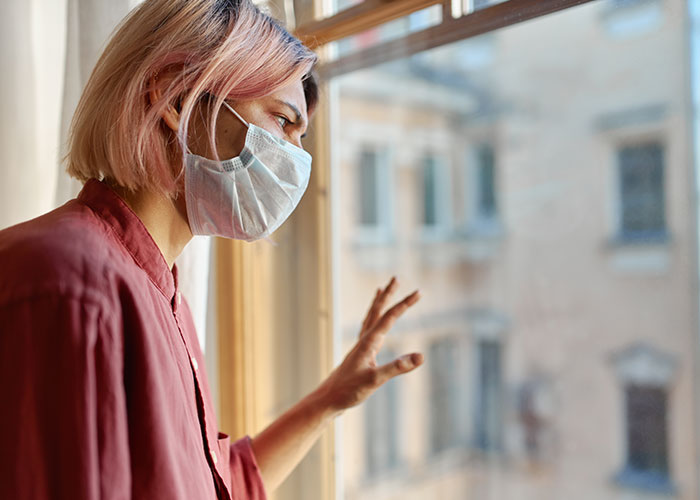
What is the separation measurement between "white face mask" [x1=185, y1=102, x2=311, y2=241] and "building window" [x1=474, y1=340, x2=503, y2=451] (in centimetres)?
965

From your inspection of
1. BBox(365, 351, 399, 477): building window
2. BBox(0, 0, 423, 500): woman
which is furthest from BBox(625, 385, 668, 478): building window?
BBox(0, 0, 423, 500): woman

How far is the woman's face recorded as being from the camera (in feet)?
2.11

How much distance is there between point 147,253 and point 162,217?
0.20 feet

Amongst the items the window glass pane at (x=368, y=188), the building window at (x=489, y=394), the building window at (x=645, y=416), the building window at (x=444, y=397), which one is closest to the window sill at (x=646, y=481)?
the building window at (x=645, y=416)

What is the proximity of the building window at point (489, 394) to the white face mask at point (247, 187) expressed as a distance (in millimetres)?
9649

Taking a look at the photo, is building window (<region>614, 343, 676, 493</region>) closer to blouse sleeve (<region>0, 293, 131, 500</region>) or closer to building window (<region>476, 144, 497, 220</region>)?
building window (<region>476, 144, 497, 220</region>)

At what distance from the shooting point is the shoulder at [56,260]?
48cm

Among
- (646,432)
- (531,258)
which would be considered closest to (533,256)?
(531,258)

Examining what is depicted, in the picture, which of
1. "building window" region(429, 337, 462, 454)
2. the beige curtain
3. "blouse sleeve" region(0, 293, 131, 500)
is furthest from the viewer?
"building window" region(429, 337, 462, 454)

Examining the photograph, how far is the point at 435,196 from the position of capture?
10.3 metres

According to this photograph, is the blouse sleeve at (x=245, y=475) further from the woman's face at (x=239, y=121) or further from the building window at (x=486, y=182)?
the building window at (x=486, y=182)

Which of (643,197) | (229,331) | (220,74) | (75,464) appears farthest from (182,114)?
(643,197)

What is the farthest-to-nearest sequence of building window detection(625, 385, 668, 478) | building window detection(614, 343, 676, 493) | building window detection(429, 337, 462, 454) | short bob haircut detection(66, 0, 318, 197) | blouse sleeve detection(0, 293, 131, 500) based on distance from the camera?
building window detection(429, 337, 462, 454)
building window detection(625, 385, 668, 478)
building window detection(614, 343, 676, 493)
short bob haircut detection(66, 0, 318, 197)
blouse sleeve detection(0, 293, 131, 500)

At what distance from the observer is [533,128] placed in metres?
9.55
